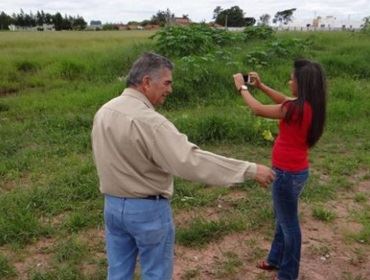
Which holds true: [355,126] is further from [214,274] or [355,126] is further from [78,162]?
[214,274]

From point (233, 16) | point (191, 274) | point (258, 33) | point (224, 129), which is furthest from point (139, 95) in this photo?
point (233, 16)

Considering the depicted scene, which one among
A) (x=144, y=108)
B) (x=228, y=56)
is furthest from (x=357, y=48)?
(x=144, y=108)

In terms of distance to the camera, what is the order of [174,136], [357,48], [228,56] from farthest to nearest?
[357,48], [228,56], [174,136]

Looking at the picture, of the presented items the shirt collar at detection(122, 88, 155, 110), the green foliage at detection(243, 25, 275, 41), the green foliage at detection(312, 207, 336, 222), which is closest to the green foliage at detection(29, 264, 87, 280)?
the shirt collar at detection(122, 88, 155, 110)

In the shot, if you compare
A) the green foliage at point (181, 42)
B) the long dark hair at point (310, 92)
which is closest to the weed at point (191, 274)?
the long dark hair at point (310, 92)

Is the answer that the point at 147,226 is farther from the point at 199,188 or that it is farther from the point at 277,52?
the point at 277,52

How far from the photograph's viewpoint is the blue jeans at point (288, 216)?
307 centimetres

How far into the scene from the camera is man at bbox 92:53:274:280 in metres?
2.12

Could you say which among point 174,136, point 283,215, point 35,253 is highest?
point 174,136

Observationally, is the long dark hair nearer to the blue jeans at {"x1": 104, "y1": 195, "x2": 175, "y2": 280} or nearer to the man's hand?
the man's hand

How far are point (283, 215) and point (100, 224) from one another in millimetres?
1897

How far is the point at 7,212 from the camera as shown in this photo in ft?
14.8

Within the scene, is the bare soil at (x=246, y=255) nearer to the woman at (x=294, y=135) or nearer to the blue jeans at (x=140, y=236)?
the woman at (x=294, y=135)

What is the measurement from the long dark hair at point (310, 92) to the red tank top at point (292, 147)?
0.16 ft
